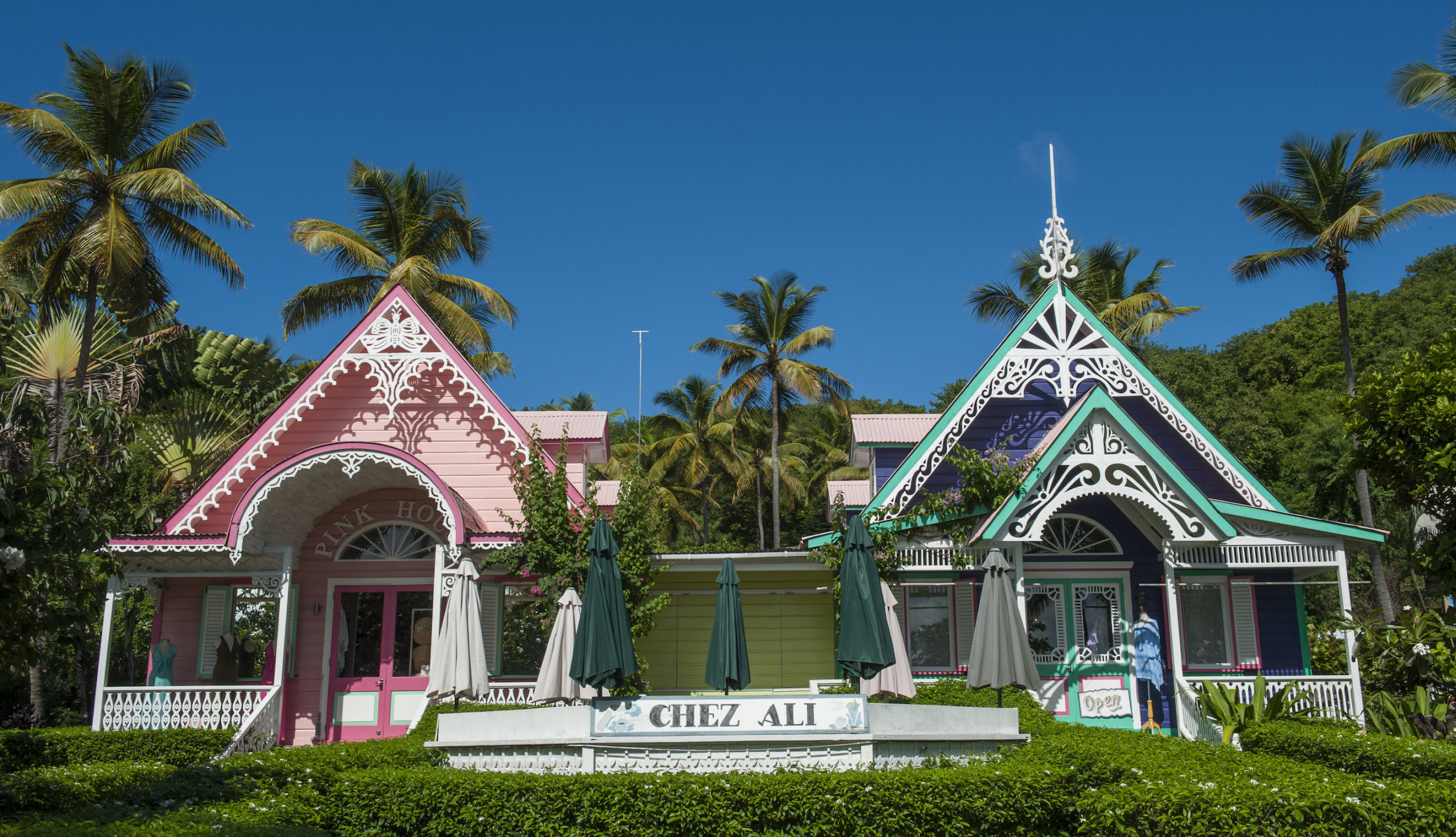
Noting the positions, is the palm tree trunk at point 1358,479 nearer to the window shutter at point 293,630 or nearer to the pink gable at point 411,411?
the pink gable at point 411,411

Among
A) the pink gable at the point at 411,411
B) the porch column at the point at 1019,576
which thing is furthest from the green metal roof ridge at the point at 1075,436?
the pink gable at the point at 411,411

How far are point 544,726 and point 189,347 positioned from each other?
19.2m

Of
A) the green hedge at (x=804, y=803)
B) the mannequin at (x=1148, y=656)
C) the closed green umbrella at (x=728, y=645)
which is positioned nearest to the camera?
the green hedge at (x=804, y=803)

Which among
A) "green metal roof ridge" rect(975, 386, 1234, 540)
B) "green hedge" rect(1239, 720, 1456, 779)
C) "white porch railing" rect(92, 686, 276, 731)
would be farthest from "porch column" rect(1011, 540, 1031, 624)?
"white porch railing" rect(92, 686, 276, 731)

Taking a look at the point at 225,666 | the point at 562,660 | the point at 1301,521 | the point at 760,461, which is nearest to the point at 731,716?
the point at 562,660

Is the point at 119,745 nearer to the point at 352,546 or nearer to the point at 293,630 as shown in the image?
the point at 293,630

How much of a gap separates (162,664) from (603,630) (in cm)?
925

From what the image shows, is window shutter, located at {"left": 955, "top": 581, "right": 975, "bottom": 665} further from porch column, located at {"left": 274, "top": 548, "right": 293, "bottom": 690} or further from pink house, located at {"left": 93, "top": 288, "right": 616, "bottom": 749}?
porch column, located at {"left": 274, "top": 548, "right": 293, "bottom": 690}

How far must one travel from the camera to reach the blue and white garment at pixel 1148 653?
1492 centimetres

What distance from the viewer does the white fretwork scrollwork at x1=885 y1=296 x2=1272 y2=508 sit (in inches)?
620

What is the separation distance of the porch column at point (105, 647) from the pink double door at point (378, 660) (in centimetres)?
314

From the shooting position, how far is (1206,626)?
53.1ft

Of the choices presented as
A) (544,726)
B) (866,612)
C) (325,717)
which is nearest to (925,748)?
(866,612)

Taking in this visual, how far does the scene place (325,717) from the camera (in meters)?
15.9
